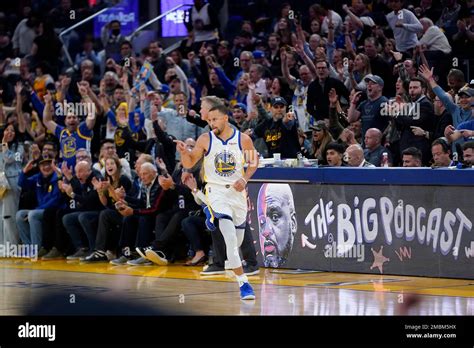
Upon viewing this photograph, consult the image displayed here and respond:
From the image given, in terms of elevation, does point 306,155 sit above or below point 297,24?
below

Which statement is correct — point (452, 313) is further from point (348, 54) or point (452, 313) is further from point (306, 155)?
point (348, 54)

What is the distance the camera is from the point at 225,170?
11.8 meters

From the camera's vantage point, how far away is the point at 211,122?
11805 millimetres

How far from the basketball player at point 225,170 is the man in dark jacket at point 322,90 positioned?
474 cm

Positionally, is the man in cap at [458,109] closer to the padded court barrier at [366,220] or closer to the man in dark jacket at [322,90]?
the padded court barrier at [366,220]

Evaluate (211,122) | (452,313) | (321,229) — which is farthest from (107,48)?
(452,313)

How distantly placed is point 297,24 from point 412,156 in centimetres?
510
